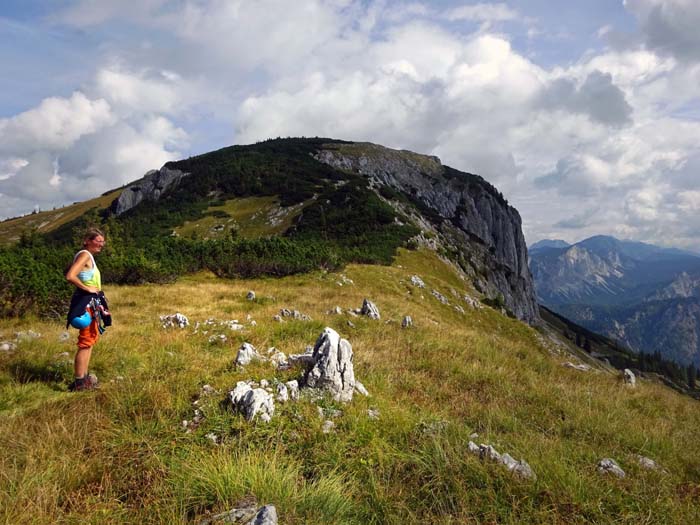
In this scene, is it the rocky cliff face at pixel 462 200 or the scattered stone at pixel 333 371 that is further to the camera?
the rocky cliff face at pixel 462 200

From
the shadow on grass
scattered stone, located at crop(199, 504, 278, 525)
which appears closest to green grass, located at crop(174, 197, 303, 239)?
the shadow on grass

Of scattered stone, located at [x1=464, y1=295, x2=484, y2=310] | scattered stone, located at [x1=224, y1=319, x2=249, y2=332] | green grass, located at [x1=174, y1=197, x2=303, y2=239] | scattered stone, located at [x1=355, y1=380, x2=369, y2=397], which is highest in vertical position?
green grass, located at [x1=174, y1=197, x2=303, y2=239]

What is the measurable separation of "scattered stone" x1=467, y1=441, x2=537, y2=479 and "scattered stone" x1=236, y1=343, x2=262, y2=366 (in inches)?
178

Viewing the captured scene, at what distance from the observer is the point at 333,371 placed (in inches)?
248

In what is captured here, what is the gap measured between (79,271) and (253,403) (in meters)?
4.17

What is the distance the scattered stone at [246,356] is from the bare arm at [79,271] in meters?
2.89

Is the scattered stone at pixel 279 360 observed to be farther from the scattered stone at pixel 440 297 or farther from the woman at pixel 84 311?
the scattered stone at pixel 440 297

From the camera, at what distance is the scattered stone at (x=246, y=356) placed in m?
7.28

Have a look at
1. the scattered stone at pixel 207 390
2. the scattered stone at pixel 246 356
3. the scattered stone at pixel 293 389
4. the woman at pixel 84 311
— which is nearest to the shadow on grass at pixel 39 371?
the woman at pixel 84 311

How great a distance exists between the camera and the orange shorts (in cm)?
635

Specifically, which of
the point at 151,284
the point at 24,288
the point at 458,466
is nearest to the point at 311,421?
the point at 458,466

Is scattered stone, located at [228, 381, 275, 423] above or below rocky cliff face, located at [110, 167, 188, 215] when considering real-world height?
below

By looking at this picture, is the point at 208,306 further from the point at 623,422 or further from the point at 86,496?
the point at 623,422

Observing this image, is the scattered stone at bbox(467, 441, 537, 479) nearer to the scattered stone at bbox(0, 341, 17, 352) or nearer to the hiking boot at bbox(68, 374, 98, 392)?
the hiking boot at bbox(68, 374, 98, 392)
